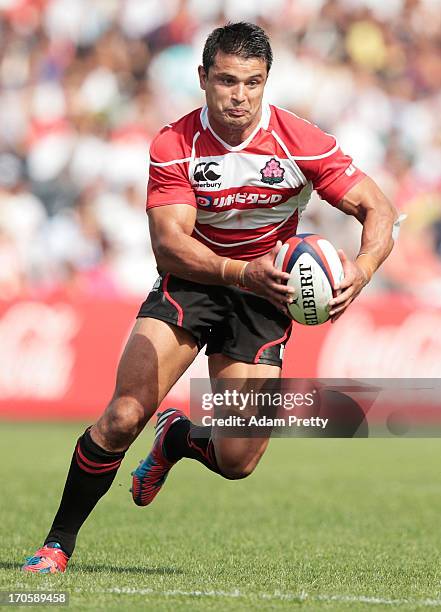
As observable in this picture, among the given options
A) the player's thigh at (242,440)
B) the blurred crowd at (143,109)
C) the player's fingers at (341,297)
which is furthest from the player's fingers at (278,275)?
the blurred crowd at (143,109)

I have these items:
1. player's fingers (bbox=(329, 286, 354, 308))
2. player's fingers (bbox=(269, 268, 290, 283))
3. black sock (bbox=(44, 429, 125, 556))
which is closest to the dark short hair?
player's fingers (bbox=(269, 268, 290, 283))

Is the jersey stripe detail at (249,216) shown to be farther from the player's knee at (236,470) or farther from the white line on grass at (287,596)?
the white line on grass at (287,596)

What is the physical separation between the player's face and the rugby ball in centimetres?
75

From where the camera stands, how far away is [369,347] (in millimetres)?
14133

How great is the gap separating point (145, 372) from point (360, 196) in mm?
1398

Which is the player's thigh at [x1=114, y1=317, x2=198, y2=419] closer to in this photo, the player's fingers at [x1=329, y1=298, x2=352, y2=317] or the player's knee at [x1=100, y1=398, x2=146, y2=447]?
the player's knee at [x1=100, y1=398, x2=146, y2=447]

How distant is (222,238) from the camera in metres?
6.08

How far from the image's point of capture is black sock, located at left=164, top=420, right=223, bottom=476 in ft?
20.9

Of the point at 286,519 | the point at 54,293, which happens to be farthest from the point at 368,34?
the point at 286,519

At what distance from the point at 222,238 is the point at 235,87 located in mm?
841

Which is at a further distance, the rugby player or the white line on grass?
the rugby player

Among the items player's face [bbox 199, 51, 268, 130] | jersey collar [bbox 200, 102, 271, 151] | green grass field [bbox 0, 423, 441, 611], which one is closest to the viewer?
green grass field [bbox 0, 423, 441, 611]

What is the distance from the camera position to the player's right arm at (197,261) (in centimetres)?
532

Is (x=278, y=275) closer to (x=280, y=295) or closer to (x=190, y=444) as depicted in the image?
(x=280, y=295)
